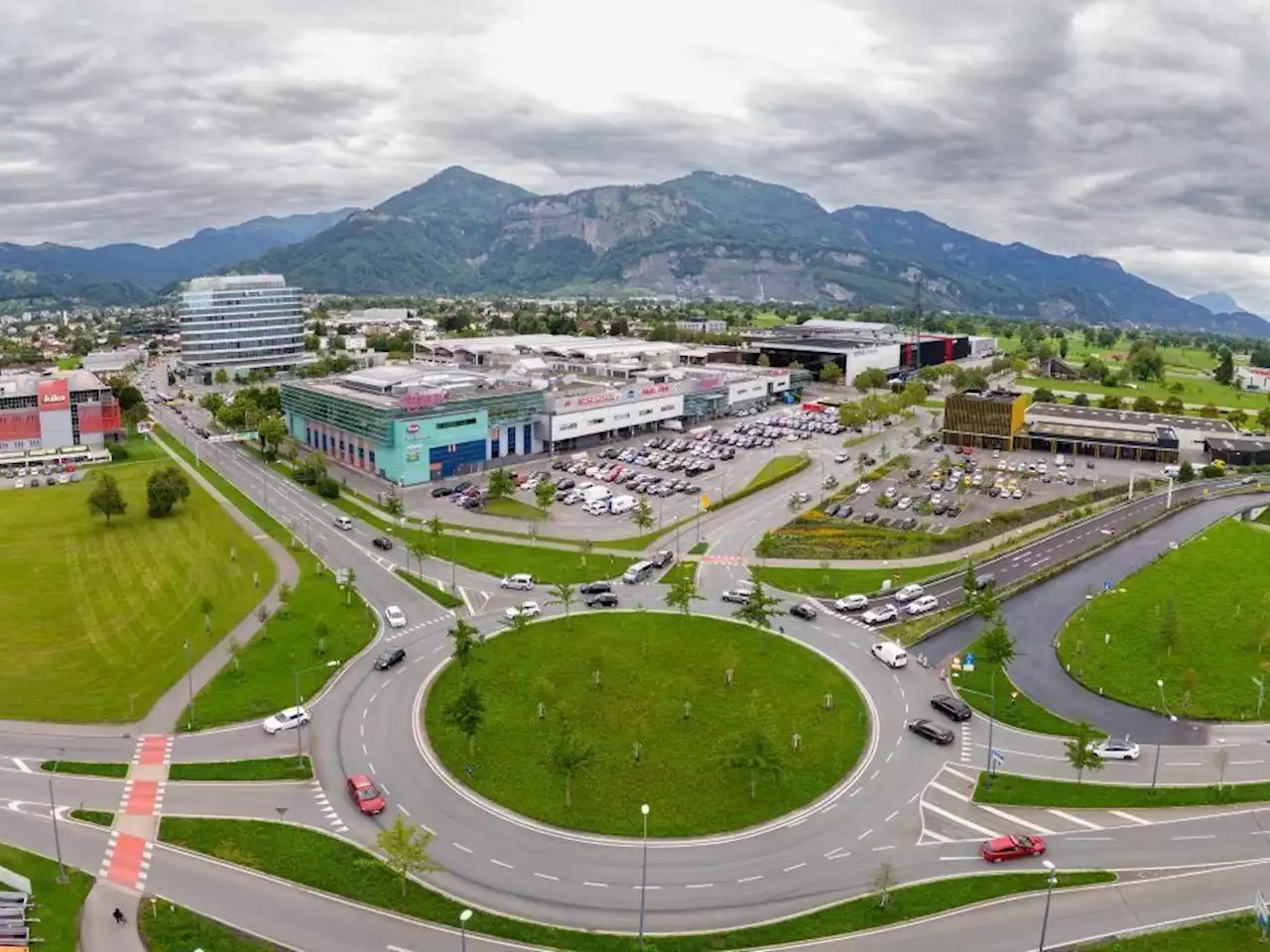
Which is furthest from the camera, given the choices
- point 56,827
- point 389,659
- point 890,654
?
point 890,654

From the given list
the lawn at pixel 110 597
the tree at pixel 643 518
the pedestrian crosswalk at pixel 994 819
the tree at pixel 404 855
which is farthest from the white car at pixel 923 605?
the lawn at pixel 110 597

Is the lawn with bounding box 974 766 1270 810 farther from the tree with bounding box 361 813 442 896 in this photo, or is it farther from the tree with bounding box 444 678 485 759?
the tree with bounding box 361 813 442 896

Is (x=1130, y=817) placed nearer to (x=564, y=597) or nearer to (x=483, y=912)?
(x=483, y=912)

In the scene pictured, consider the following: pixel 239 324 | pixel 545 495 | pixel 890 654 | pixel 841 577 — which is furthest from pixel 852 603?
pixel 239 324

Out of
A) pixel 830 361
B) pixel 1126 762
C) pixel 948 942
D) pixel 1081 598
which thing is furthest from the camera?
pixel 830 361

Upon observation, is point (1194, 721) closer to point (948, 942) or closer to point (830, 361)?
point (948, 942)

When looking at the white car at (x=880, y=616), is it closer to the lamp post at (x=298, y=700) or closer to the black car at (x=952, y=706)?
the black car at (x=952, y=706)

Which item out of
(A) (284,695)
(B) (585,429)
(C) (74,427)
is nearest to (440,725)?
(A) (284,695)
